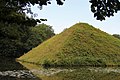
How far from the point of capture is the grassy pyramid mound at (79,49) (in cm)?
5109

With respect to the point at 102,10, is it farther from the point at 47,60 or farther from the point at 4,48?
the point at 4,48

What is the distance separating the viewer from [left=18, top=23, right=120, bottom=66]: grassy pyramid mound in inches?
2012

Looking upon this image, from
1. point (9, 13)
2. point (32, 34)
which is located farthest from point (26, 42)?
point (9, 13)

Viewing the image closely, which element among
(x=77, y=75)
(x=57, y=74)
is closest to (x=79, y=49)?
(x=57, y=74)

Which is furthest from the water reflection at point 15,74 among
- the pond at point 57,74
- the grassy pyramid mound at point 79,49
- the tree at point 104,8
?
the tree at point 104,8

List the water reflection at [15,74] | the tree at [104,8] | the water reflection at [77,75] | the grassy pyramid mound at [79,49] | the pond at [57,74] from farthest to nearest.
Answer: the grassy pyramid mound at [79,49], the water reflection at [77,75], the pond at [57,74], the water reflection at [15,74], the tree at [104,8]

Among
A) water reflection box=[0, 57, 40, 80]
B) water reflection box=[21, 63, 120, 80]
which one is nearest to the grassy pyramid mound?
water reflection box=[0, 57, 40, 80]

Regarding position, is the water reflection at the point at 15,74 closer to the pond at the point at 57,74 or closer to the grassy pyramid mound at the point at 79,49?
the pond at the point at 57,74

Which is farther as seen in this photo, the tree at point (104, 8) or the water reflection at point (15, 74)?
the water reflection at point (15, 74)

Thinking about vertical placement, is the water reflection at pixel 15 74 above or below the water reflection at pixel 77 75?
above

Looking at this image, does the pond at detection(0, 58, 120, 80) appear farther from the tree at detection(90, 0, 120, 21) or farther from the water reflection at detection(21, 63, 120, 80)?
the tree at detection(90, 0, 120, 21)

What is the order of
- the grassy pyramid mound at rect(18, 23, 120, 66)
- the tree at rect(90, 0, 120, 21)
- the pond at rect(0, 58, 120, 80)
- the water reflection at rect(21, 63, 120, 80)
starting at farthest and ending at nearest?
the grassy pyramid mound at rect(18, 23, 120, 66), the water reflection at rect(21, 63, 120, 80), the pond at rect(0, 58, 120, 80), the tree at rect(90, 0, 120, 21)

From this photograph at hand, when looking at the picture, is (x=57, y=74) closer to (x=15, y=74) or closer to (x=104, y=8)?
(x=15, y=74)

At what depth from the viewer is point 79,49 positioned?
193 ft
